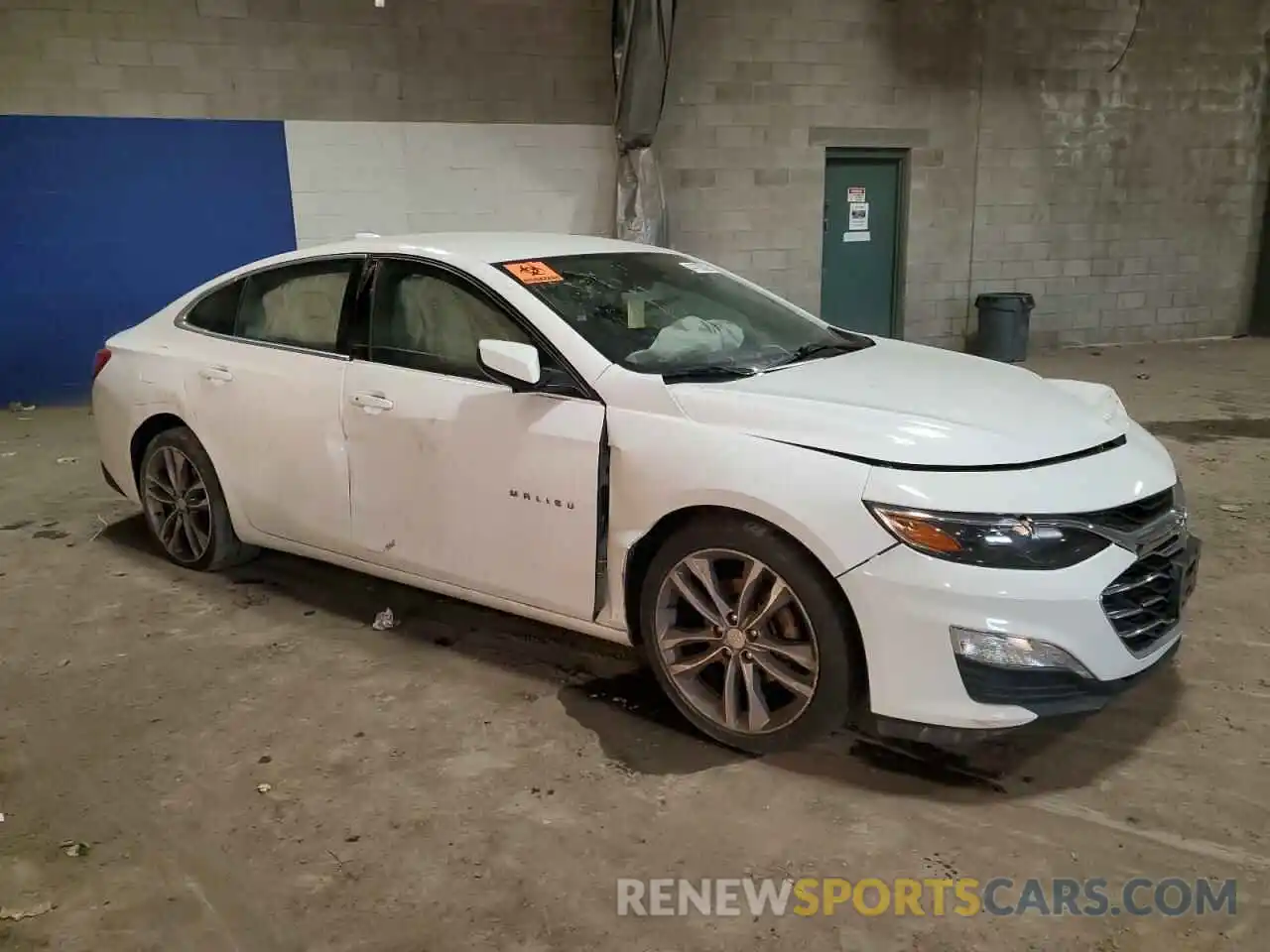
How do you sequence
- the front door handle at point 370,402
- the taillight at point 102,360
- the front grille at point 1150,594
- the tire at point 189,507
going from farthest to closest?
the taillight at point 102,360
the tire at point 189,507
the front door handle at point 370,402
the front grille at point 1150,594

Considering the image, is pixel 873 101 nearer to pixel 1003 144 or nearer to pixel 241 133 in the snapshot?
pixel 1003 144

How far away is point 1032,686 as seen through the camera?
2.47 meters

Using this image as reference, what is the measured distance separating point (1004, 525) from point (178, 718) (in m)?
2.47

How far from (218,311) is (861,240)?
281 inches

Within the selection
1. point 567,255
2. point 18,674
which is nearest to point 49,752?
point 18,674

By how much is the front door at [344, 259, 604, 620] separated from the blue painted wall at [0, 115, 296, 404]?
5.05 m

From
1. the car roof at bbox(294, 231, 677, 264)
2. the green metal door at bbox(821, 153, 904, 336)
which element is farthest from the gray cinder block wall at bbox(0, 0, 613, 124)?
the car roof at bbox(294, 231, 677, 264)

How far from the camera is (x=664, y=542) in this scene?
9.57 ft

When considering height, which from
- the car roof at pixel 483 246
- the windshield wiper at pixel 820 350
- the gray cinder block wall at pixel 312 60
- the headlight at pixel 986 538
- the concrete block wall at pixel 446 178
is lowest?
the headlight at pixel 986 538

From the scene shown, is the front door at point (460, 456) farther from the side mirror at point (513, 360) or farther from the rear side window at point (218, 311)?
the rear side window at point (218, 311)

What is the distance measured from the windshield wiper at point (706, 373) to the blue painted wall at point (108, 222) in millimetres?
6003

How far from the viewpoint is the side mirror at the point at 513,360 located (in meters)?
2.97

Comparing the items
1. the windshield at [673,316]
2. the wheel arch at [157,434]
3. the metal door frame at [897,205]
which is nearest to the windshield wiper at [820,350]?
the windshield at [673,316]

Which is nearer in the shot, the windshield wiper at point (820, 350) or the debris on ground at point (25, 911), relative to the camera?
the debris on ground at point (25, 911)
